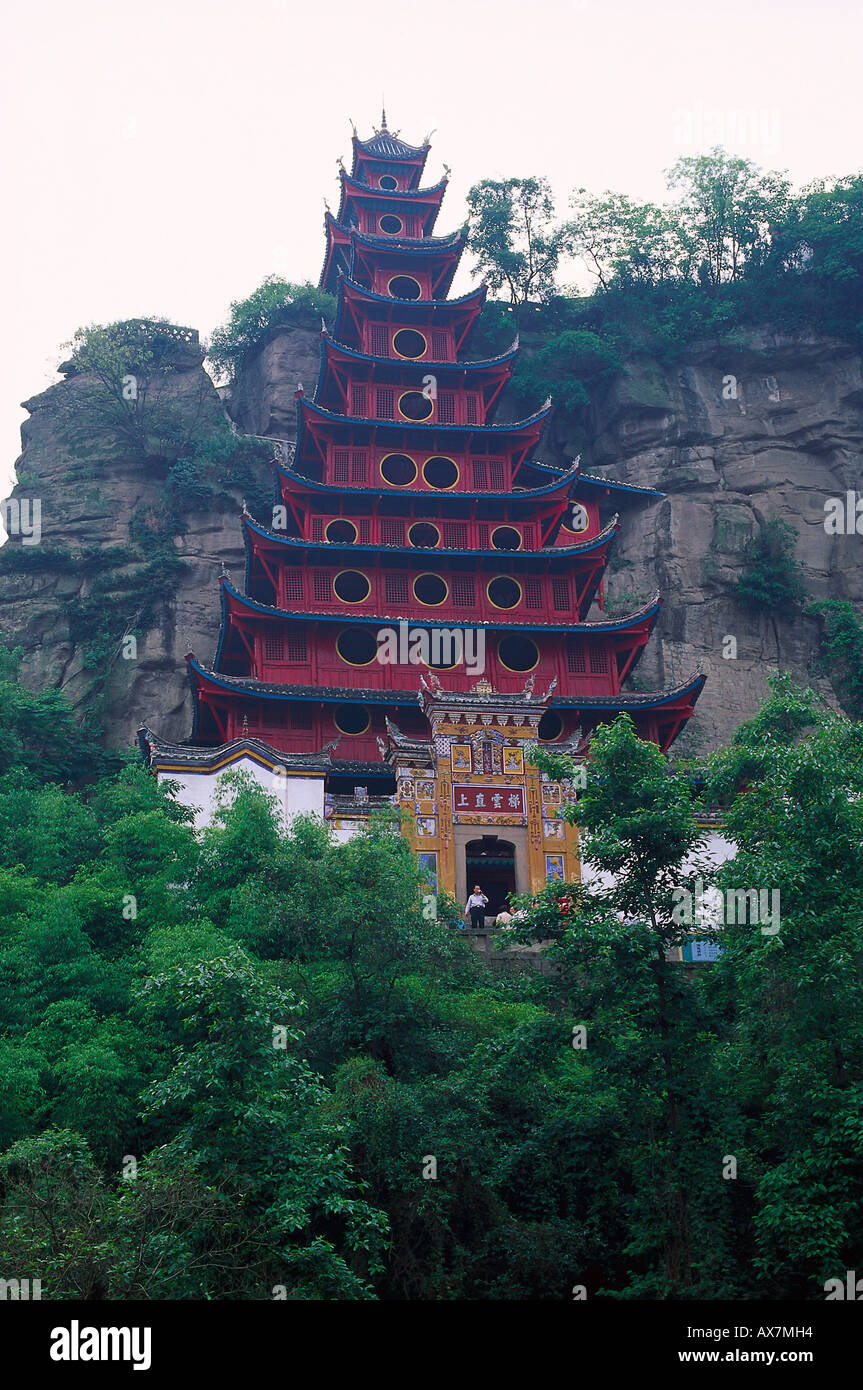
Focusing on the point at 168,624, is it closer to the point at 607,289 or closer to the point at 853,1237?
the point at 607,289

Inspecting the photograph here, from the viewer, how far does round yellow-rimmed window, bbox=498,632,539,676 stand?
32.0 meters

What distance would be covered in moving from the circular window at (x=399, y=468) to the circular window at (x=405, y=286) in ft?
23.3

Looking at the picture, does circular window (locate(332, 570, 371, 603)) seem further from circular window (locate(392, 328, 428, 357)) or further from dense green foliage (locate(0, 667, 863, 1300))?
dense green foliage (locate(0, 667, 863, 1300))

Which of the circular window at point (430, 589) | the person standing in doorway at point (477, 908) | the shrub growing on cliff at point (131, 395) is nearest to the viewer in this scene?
the person standing in doorway at point (477, 908)

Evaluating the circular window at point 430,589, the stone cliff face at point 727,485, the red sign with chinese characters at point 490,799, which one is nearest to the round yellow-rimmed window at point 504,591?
the circular window at point 430,589

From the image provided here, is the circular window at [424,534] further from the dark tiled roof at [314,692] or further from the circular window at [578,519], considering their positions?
the circular window at [578,519]

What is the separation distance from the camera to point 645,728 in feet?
101

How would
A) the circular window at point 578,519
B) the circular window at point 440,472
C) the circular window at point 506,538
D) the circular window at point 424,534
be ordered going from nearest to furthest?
the circular window at point 424,534 < the circular window at point 506,538 < the circular window at point 440,472 < the circular window at point 578,519

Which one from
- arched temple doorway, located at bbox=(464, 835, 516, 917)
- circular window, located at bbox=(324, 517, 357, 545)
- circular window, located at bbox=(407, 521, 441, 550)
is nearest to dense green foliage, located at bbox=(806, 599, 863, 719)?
circular window, located at bbox=(407, 521, 441, 550)

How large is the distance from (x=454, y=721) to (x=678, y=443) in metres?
21.5

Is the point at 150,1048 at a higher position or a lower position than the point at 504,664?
lower

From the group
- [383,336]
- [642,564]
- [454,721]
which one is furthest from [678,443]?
[454,721]

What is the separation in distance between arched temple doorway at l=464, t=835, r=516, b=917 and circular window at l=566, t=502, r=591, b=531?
15196mm

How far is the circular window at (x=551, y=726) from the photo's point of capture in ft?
98.7
